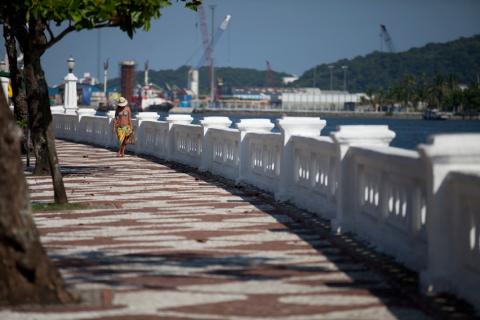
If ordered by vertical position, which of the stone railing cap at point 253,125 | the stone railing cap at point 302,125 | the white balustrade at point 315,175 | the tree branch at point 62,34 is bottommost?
the white balustrade at point 315,175

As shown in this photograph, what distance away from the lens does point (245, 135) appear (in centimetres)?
2003

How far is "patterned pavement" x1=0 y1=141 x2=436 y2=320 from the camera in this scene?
316 inches

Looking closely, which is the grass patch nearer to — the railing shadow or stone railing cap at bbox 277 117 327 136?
stone railing cap at bbox 277 117 327 136

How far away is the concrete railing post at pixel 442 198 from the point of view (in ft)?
28.0

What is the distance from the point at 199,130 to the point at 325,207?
36.4 ft

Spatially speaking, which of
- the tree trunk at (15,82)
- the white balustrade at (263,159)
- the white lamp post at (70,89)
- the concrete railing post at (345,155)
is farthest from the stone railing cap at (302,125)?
the white lamp post at (70,89)

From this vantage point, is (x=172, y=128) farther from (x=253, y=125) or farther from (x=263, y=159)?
(x=263, y=159)

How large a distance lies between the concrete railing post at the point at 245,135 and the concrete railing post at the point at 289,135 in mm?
3288

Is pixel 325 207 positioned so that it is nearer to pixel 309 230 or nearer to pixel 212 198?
pixel 309 230

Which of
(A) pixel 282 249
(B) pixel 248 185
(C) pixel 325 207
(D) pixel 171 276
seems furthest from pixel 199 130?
(D) pixel 171 276

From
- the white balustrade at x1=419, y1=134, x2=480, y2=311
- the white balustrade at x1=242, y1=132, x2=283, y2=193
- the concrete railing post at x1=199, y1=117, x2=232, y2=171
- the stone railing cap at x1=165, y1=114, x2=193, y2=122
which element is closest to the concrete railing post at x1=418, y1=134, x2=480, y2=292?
the white balustrade at x1=419, y1=134, x2=480, y2=311

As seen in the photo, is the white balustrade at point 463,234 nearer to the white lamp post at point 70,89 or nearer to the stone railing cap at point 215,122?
the stone railing cap at point 215,122

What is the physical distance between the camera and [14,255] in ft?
26.2

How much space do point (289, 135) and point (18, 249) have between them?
28.8ft
